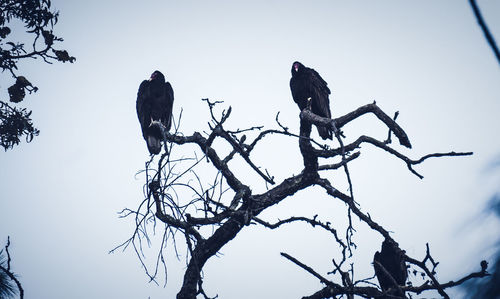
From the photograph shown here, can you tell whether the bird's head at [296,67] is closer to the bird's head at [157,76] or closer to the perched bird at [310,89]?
the perched bird at [310,89]

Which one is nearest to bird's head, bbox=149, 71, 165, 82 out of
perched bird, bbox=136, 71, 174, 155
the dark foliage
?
perched bird, bbox=136, 71, 174, 155

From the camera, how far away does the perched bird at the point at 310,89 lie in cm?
408

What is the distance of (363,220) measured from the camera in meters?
2.29

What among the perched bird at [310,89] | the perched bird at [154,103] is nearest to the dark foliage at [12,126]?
the perched bird at [154,103]

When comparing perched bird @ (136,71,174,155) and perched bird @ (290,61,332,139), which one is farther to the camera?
perched bird @ (136,71,174,155)

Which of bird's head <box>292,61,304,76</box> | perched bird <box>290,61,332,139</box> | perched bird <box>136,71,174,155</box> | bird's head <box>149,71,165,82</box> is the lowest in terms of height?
perched bird <box>290,61,332,139</box>

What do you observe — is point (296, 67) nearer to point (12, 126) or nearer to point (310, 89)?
point (310, 89)

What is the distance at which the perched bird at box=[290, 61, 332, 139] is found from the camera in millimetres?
4078

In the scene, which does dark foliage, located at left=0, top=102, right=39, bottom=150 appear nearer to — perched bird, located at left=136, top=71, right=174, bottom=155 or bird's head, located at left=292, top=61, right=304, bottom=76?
perched bird, located at left=136, top=71, right=174, bottom=155

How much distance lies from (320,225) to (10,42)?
3655 mm

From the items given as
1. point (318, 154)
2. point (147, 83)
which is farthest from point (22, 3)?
point (318, 154)

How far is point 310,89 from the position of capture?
14.1 ft

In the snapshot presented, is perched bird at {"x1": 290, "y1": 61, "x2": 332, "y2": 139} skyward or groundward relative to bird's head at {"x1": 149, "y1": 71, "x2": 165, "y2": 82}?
groundward

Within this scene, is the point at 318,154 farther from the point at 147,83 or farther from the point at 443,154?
the point at 147,83
